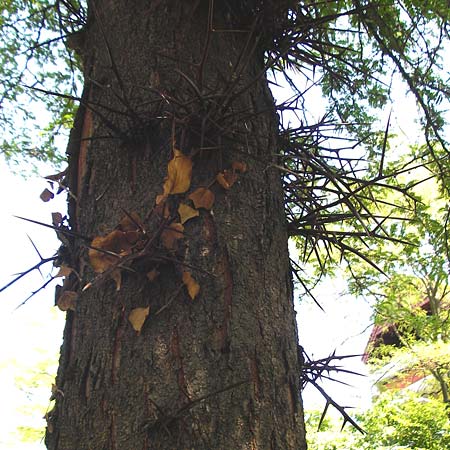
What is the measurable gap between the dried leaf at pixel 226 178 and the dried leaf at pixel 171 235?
192mm

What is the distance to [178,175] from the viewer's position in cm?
127

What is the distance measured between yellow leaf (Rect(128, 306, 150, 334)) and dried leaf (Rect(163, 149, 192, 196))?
28cm

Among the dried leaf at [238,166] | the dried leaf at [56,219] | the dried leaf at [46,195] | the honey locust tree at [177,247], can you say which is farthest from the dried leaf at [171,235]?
the dried leaf at [46,195]

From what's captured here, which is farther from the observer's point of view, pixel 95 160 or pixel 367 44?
pixel 367 44

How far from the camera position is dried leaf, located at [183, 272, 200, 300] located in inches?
46.2

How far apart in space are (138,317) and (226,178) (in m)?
0.43

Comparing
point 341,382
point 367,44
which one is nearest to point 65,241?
point 341,382

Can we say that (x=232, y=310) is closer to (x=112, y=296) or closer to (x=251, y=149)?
(x=112, y=296)

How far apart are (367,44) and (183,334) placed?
3.06 meters

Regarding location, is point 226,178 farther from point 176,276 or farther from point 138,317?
point 138,317

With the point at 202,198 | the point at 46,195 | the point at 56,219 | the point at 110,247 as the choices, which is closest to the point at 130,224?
the point at 110,247

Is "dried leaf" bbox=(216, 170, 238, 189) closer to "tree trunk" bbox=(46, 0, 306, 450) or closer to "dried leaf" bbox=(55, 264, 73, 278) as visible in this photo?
"tree trunk" bbox=(46, 0, 306, 450)

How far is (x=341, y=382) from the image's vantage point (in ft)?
5.09

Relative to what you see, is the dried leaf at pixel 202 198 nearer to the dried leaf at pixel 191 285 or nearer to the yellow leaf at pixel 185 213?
the yellow leaf at pixel 185 213
